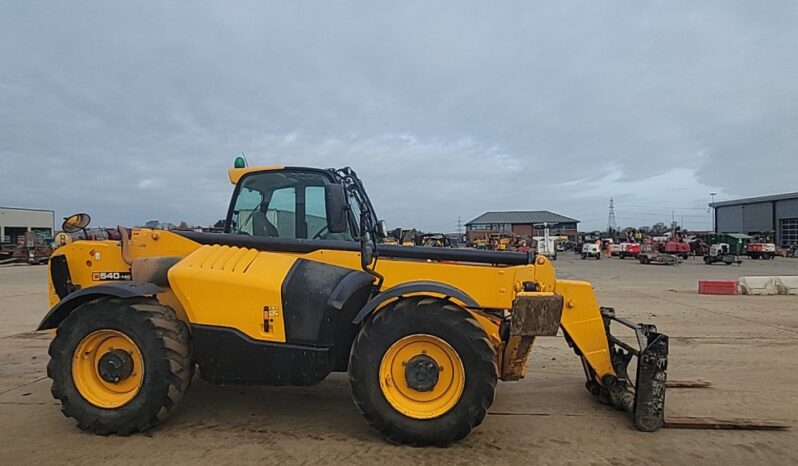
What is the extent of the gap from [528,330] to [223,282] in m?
2.48

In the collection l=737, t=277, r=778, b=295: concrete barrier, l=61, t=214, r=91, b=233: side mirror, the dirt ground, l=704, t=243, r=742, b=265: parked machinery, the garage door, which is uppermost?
the garage door

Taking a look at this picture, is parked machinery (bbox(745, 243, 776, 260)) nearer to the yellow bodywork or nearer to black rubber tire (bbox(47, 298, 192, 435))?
the yellow bodywork

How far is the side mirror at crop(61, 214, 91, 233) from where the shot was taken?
5.19m

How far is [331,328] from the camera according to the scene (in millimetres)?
4457

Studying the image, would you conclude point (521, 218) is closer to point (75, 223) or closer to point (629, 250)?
point (629, 250)

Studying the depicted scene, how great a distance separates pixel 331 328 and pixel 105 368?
5.99 feet

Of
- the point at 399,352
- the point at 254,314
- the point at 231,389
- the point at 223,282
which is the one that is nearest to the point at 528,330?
the point at 399,352

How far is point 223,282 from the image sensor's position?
4461 millimetres

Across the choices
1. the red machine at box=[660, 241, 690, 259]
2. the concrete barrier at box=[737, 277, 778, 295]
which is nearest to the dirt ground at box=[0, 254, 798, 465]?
the concrete barrier at box=[737, 277, 778, 295]

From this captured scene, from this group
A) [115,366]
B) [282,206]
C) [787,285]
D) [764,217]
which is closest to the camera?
[115,366]

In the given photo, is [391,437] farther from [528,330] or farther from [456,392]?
[528,330]

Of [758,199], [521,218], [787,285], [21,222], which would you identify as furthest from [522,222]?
[787,285]

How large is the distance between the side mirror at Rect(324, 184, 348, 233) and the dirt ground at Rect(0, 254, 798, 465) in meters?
1.69

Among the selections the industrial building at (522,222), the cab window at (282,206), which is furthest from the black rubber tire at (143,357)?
the industrial building at (522,222)
